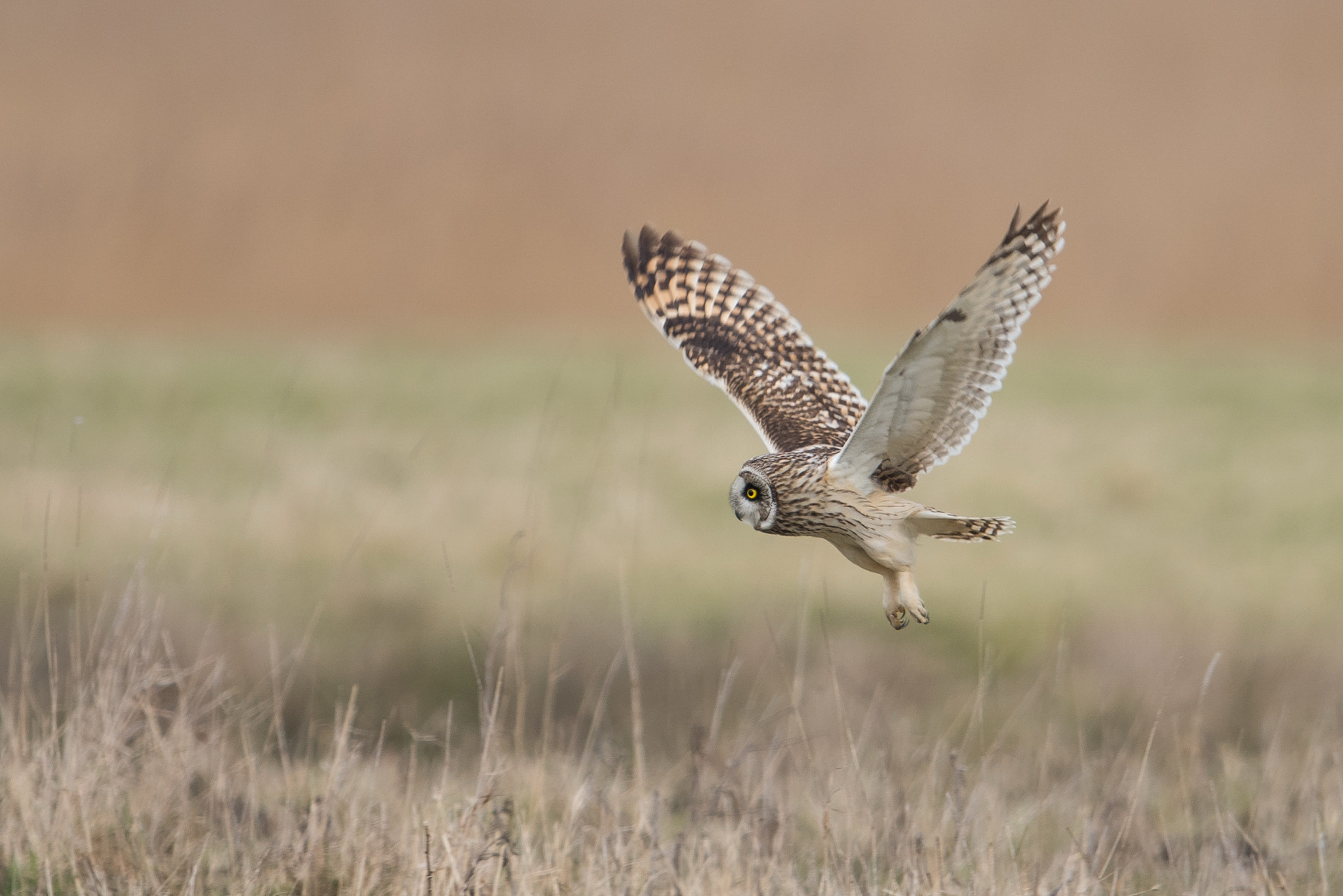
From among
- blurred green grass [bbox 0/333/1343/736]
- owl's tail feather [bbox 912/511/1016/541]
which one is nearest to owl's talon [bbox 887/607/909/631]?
owl's tail feather [bbox 912/511/1016/541]

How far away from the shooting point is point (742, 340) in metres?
3.83

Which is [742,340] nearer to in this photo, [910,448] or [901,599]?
[910,448]

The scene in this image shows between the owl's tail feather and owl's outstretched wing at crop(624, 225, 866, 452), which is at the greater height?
owl's outstretched wing at crop(624, 225, 866, 452)

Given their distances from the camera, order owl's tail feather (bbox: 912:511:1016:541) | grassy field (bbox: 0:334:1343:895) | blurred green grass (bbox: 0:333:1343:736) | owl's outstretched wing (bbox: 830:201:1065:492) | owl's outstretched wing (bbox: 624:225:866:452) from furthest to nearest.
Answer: blurred green grass (bbox: 0:333:1343:736) → grassy field (bbox: 0:334:1343:895) → owl's outstretched wing (bbox: 624:225:866:452) → owl's outstretched wing (bbox: 830:201:1065:492) → owl's tail feather (bbox: 912:511:1016:541)

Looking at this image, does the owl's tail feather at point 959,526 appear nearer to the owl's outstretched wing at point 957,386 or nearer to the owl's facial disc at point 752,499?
the owl's outstretched wing at point 957,386

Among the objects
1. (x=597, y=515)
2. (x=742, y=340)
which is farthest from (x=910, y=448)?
(x=597, y=515)

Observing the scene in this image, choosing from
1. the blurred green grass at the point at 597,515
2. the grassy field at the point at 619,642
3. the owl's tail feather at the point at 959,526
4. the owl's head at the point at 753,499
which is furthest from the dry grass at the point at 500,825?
the blurred green grass at the point at 597,515

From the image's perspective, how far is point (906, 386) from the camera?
7.61ft

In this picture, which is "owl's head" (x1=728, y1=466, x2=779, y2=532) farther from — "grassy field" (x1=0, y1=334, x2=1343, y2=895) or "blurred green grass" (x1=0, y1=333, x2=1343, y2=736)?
"blurred green grass" (x1=0, y1=333, x2=1343, y2=736)

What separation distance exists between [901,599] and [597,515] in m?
9.99

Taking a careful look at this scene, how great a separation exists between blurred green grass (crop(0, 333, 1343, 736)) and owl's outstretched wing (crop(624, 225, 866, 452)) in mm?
2905

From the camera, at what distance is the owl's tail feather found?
6.89ft

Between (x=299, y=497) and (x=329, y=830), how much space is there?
740 centimetres

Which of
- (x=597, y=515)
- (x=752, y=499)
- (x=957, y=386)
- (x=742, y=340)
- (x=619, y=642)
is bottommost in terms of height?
(x=619, y=642)
